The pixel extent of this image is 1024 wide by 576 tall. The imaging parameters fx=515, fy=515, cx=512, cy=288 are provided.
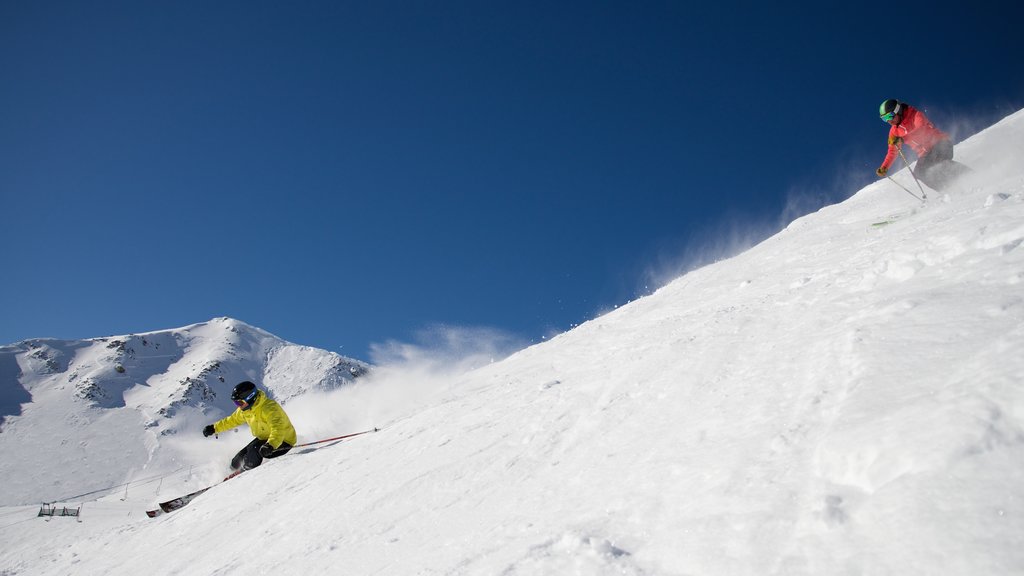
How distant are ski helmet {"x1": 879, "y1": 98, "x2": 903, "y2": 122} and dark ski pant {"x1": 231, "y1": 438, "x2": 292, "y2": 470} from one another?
16006 mm

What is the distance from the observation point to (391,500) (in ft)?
18.9

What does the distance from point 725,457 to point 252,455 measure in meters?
10.9

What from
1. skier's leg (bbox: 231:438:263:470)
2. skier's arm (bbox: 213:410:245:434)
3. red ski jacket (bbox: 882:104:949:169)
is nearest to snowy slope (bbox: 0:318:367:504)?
skier's arm (bbox: 213:410:245:434)

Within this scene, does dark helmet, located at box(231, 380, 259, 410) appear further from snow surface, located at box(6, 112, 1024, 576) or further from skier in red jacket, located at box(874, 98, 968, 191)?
skier in red jacket, located at box(874, 98, 968, 191)

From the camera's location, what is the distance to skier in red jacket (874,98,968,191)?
11180 millimetres

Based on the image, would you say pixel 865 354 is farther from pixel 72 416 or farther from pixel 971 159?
pixel 72 416

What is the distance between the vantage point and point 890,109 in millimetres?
12297

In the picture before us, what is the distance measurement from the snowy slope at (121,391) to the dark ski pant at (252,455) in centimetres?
8637

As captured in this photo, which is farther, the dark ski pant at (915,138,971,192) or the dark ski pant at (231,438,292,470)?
the dark ski pant at (231,438,292,470)

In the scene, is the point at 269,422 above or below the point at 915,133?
below

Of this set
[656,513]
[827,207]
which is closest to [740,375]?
[656,513]

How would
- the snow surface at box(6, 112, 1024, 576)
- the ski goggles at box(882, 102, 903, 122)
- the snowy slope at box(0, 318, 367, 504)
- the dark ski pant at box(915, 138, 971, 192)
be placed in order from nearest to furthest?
1. the snow surface at box(6, 112, 1024, 576)
2. the dark ski pant at box(915, 138, 971, 192)
3. the ski goggles at box(882, 102, 903, 122)
4. the snowy slope at box(0, 318, 367, 504)

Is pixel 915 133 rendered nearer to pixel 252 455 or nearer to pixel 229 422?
pixel 252 455

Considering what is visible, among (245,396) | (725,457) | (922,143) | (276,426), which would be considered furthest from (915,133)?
(245,396)
